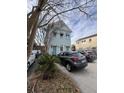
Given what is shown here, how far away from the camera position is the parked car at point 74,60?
167 centimetres

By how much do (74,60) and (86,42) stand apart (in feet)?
0.62

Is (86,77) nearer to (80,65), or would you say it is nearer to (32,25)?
(80,65)

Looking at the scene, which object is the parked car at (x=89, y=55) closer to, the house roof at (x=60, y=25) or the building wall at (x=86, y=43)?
the building wall at (x=86, y=43)

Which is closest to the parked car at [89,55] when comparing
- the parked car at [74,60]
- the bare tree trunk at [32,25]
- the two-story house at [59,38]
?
the parked car at [74,60]

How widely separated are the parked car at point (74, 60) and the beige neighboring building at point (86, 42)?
7cm

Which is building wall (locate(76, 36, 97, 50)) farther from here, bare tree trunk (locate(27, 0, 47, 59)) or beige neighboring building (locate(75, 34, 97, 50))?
bare tree trunk (locate(27, 0, 47, 59))

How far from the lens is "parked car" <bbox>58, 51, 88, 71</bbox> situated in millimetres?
1668

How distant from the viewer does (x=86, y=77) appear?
167 centimetres

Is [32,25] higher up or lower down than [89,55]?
higher up

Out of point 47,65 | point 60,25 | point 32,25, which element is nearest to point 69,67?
point 47,65
